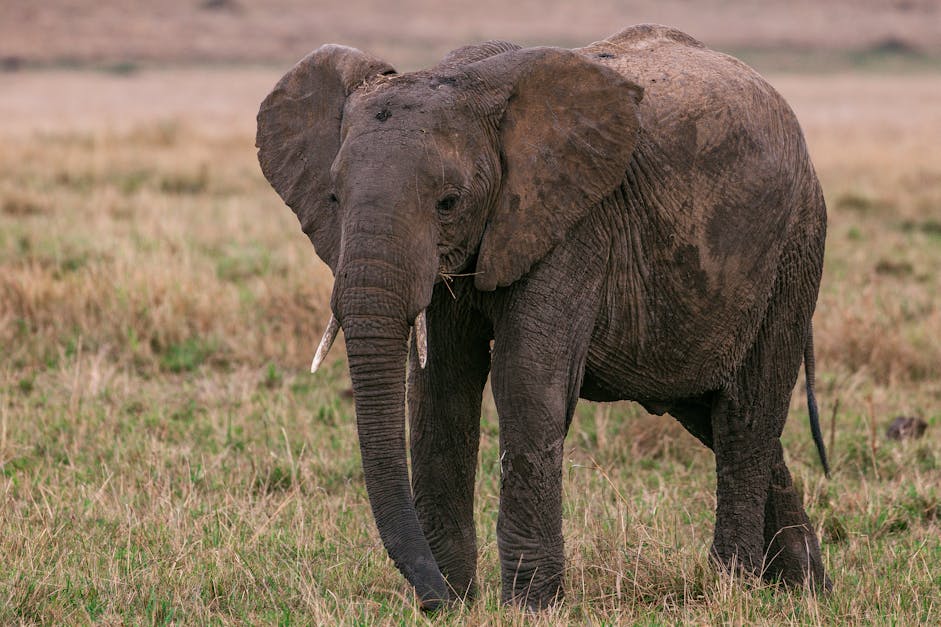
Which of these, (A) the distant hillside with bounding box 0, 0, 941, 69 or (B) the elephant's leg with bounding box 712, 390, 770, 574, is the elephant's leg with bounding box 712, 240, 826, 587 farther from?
(A) the distant hillside with bounding box 0, 0, 941, 69

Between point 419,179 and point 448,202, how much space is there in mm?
166

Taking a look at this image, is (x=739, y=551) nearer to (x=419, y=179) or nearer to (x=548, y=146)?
(x=548, y=146)

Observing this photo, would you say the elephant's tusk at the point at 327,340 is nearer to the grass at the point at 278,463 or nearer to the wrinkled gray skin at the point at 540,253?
the wrinkled gray skin at the point at 540,253

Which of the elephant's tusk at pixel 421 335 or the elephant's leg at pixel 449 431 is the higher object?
the elephant's tusk at pixel 421 335

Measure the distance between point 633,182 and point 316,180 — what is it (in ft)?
3.74

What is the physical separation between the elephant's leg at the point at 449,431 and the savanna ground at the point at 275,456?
0.22 m

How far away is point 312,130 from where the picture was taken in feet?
15.7

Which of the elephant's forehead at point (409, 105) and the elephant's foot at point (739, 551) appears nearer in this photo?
the elephant's forehead at point (409, 105)

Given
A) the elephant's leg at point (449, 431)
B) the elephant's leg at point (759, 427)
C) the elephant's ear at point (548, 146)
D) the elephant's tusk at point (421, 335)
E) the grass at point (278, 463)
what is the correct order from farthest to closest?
the elephant's leg at point (759, 427), the grass at point (278, 463), the elephant's leg at point (449, 431), the elephant's ear at point (548, 146), the elephant's tusk at point (421, 335)

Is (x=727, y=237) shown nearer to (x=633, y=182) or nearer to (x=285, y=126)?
(x=633, y=182)

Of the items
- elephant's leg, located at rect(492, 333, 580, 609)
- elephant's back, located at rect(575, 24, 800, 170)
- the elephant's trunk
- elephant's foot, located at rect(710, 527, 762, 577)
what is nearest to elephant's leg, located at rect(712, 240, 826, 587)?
elephant's foot, located at rect(710, 527, 762, 577)

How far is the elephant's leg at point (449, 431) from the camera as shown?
498 cm

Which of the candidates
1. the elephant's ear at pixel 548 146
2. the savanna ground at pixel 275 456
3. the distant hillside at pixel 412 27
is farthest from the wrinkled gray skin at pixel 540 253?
the distant hillside at pixel 412 27

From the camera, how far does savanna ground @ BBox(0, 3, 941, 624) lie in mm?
5113
